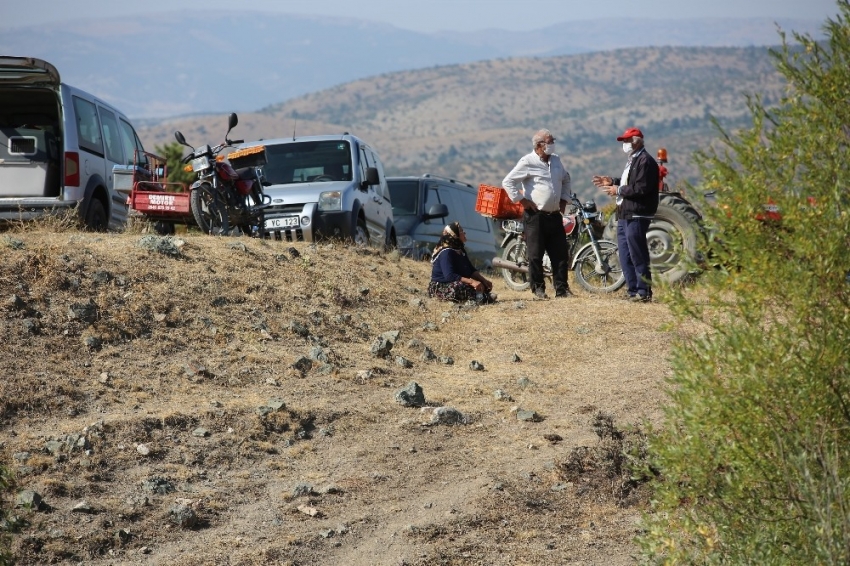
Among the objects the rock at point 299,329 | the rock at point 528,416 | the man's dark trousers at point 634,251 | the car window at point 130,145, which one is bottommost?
the rock at point 528,416

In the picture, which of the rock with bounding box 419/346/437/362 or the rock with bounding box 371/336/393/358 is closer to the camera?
the rock with bounding box 371/336/393/358

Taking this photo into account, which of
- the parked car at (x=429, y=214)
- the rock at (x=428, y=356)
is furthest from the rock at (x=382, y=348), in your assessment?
the parked car at (x=429, y=214)

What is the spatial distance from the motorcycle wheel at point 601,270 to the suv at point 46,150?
5.18m

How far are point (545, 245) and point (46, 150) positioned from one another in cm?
523

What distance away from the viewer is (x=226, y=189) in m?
11.9

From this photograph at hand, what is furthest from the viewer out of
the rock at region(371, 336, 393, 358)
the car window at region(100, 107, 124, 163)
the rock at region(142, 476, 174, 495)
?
the car window at region(100, 107, 124, 163)

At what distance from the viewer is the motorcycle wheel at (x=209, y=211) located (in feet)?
37.9

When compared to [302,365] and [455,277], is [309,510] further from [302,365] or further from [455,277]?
[455,277]

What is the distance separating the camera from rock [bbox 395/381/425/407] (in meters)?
7.59

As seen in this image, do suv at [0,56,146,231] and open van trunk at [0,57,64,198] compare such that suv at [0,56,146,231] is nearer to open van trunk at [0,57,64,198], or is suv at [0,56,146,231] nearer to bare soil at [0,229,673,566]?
open van trunk at [0,57,64,198]

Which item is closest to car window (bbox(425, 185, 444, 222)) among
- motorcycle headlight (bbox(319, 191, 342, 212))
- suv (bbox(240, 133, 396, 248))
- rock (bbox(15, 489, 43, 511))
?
suv (bbox(240, 133, 396, 248))

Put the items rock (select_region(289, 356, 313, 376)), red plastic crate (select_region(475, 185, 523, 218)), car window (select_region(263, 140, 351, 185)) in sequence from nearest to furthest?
rock (select_region(289, 356, 313, 376)) < red plastic crate (select_region(475, 185, 523, 218)) < car window (select_region(263, 140, 351, 185))

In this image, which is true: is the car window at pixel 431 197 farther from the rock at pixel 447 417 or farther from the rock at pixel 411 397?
the rock at pixel 447 417

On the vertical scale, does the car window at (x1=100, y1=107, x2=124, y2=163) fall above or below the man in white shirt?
above
